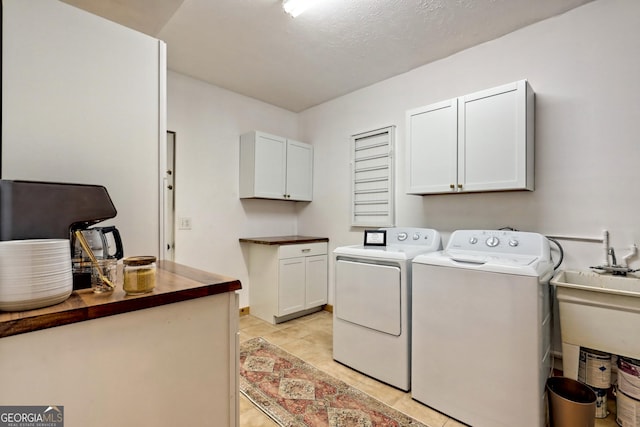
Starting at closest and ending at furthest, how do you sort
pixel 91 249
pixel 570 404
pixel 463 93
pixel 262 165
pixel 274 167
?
pixel 91 249 → pixel 570 404 → pixel 463 93 → pixel 262 165 → pixel 274 167

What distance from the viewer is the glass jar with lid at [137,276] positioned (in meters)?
0.90

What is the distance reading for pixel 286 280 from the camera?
126 inches

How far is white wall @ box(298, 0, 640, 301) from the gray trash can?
2.64 feet

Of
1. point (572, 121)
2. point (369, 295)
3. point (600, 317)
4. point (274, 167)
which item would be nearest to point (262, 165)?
point (274, 167)

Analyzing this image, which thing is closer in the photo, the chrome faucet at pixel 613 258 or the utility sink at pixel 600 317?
the utility sink at pixel 600 317

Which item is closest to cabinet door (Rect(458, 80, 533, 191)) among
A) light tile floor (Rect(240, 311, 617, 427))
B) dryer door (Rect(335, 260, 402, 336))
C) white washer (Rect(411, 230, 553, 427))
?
white washer (Rect(411, 230, 553, 427))

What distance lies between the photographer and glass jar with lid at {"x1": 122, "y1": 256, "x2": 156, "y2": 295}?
90 cm

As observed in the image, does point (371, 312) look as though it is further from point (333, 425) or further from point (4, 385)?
point (4, 385)

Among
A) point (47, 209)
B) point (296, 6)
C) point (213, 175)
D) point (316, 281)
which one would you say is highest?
point (296, 6)

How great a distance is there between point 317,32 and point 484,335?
94.7 inches

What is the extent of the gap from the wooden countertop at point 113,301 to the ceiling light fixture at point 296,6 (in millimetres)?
1817

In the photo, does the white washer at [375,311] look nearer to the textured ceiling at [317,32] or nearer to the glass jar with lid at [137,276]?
the glass jar with lid at [137,276]

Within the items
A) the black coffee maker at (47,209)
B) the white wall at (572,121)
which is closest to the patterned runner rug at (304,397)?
the black coffee maker at (47,209)

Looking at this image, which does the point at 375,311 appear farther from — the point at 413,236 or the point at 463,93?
the point at 463,93
